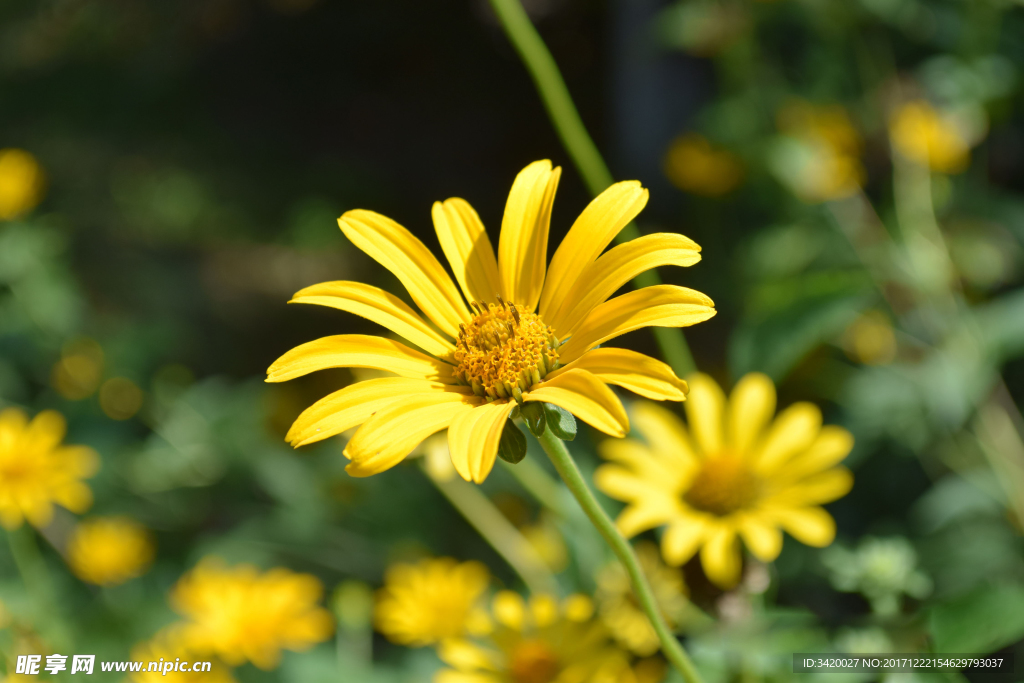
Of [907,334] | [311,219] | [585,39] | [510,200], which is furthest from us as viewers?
[311,219]

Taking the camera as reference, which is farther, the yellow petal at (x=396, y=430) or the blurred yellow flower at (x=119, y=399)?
the blurred yellow flower at (x=119, y=399)

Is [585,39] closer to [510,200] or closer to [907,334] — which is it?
[907,334]

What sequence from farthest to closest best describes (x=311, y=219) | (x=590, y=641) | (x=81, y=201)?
(x=81, y=201) < (x=311, y=219) < (x=590, y=641)

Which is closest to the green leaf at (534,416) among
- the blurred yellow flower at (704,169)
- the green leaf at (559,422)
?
the green leaf at (559,422)

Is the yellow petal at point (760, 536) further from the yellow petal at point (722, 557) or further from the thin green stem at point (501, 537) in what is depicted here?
the thin green stem at point (501, 537)

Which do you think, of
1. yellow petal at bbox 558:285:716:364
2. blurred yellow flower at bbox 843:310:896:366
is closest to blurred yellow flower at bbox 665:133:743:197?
blurred yellow flower at bbox 843:310:896:366

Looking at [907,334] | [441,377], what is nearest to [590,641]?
[441,377]
